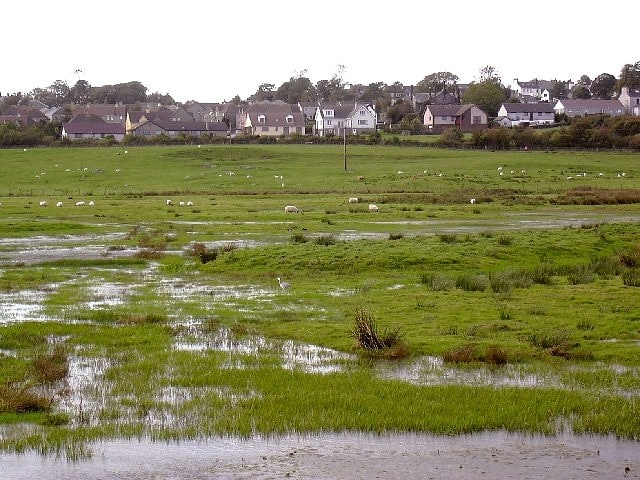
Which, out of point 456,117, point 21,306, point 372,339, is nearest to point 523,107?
point 456,117

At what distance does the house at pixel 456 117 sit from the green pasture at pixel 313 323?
11281 cm

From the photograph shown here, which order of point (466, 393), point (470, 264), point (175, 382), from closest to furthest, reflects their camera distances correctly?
point (466, 393) < point (175, 382) < point (470, 264)

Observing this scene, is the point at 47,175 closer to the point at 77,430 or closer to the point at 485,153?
the point at 485,153

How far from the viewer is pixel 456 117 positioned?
174 m

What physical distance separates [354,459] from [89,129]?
166 metres

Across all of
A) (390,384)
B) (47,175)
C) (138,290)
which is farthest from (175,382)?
(47,175)

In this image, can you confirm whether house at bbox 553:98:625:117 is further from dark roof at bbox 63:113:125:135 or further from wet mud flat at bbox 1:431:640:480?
wet mud flat at bbox 1:431:640:480

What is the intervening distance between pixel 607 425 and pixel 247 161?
105m

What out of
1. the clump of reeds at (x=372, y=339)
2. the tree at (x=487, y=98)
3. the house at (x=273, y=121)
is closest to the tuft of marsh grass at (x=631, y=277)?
the clump of reeds at (x=372, y=339)

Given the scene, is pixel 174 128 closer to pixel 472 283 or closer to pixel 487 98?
pixel 487 98

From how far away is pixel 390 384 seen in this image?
17.0 meters

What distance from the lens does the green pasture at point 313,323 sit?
15.2 meters

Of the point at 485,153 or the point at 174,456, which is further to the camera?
the point at 485,153

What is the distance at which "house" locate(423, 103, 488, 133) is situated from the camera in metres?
172
